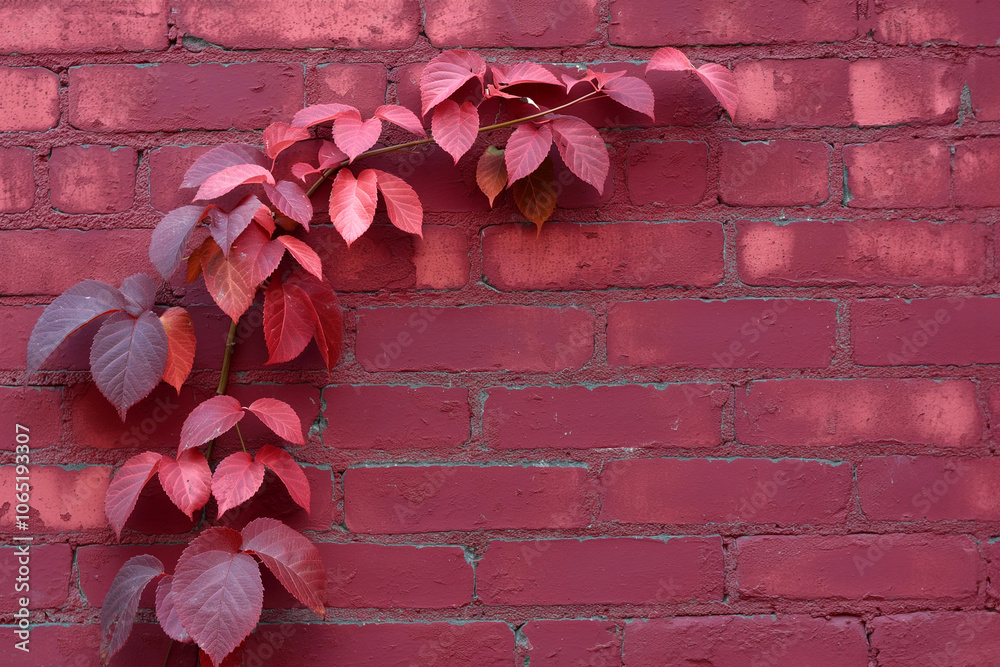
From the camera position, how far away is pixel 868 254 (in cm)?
81

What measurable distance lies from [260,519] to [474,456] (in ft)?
0.85

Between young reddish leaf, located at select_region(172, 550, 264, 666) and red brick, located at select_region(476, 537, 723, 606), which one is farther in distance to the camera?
red brick, located at select_region(476, 537, 723, 606)

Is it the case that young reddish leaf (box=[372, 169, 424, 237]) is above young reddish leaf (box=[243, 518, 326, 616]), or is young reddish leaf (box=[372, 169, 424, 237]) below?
above

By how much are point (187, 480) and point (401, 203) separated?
40cm

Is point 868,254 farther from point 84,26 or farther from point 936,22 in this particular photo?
point 84,26

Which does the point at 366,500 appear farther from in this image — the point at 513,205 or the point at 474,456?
the point at 513,205

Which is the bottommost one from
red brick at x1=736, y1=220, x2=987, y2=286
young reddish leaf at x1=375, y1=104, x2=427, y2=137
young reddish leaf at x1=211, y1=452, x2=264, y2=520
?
young reddish leaf at x1=211, y1=452, x2=264, y2=520

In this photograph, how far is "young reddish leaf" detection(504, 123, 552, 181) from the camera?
0.75 metres

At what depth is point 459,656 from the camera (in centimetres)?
80

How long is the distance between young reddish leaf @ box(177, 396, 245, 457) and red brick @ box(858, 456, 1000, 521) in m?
0.76

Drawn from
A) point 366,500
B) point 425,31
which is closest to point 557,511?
point 366,500

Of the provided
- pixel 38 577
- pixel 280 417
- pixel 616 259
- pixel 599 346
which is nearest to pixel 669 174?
pixel 616 259

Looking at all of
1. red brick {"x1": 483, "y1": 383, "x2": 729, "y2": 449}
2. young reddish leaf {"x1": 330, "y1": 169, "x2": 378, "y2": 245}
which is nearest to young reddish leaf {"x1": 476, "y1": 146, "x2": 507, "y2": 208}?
young reddish leaf {"x1": 330, "y1": 169, "x2": 378, "y2": 245}

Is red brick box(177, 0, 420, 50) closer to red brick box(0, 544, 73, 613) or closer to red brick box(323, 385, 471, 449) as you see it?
red brick box(323, 385, 471, 449)
